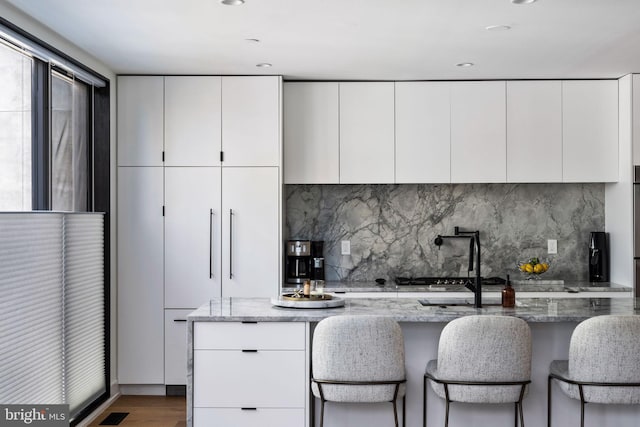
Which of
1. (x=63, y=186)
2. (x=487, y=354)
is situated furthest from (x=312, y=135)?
(x=487, y=354)

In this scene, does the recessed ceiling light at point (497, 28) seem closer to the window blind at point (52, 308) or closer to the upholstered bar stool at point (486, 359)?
the upholstered bar stool at point (486, 359)

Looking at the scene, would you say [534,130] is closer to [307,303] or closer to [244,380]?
[307,303]

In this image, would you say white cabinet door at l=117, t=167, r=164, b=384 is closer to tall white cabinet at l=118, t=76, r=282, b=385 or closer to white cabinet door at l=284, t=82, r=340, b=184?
tall white cabinet at l=118, t=76, r=282, b=385

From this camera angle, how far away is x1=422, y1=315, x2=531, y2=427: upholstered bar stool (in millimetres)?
2938

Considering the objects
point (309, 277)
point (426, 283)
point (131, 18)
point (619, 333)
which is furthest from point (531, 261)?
point (131, 18)

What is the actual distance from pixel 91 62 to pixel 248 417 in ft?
8.95

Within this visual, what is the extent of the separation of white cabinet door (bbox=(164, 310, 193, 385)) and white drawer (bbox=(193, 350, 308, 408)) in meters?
1.74

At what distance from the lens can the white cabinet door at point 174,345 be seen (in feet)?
16.3

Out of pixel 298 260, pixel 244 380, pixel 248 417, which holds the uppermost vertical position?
pixel 298 260

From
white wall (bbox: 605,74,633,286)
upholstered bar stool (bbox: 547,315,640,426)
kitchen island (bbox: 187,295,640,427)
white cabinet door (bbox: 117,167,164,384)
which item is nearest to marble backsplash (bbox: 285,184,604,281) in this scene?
white wall (bbox: 605,74,633,286)

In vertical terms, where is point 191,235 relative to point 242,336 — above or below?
above

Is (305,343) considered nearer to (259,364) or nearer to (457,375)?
(259,364)

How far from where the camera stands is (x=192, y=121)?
500cm

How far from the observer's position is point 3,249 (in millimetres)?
3203
